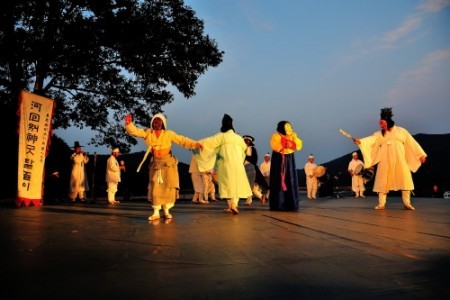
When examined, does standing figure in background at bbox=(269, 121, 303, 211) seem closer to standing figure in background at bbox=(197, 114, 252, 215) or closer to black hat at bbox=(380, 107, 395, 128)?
standing figure in background at bbox=(197, 114, 252, 215)

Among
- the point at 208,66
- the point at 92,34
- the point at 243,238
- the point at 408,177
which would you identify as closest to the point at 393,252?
the point at 243,238

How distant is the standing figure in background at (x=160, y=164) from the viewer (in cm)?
703

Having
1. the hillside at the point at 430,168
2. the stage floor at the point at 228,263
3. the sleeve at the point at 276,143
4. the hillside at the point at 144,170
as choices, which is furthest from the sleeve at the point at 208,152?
the hillside at the point at 430,168

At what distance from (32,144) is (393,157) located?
8.92 meters

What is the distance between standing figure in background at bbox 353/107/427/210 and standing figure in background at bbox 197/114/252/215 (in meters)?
2.78

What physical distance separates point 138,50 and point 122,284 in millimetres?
12785

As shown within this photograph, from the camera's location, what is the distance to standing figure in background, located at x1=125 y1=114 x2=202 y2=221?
277 inches

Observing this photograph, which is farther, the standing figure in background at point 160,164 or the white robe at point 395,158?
the white robe at point 395,158

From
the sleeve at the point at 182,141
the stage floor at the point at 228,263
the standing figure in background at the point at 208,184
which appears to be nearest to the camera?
the stage floor at the point at 228,263

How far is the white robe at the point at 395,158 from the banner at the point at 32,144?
26.9 feet

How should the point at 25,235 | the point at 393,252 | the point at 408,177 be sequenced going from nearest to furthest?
1. the point at 393,252
2. the point at 25,235
3. the point at 408,177

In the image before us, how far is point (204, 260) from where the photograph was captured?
11.3 ft

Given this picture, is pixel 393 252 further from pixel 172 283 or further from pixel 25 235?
pixel 25 235

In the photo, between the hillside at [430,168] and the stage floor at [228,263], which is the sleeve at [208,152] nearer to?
the stage floor at [228,263]
